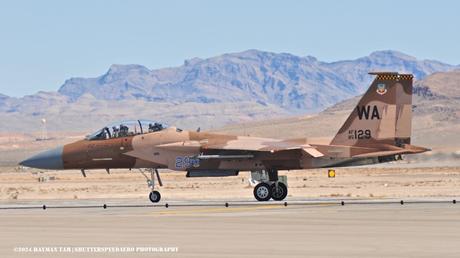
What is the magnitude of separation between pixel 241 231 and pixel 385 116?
14923mm

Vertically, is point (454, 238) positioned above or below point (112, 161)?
below

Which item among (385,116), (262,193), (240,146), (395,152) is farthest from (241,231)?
(385,116)

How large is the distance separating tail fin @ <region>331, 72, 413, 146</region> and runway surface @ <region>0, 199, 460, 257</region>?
421cm

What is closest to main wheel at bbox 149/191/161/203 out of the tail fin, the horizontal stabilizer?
the horizontal stabilizer

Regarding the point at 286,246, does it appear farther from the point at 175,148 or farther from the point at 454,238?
the point at 175,148

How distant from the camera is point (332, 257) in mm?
17562

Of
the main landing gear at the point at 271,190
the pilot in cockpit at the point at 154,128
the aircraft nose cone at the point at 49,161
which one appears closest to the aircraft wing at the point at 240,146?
the pilot in cockpit at the point at 154,128

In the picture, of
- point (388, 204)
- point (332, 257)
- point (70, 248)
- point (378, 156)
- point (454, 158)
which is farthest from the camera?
point (454, 158)

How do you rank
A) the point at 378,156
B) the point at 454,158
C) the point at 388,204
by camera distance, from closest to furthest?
the point at 388,204
the point at 378,156
the point at 454,158

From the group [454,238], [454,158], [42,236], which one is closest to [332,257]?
[454,238]

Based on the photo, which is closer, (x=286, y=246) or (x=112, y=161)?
(x=286, y=246)

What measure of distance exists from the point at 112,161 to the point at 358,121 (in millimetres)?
8902

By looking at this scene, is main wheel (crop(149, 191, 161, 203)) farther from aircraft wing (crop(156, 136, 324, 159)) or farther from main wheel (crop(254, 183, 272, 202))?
main wheel (crop(254, 183, 272, 202))

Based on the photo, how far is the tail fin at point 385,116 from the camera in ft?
118
